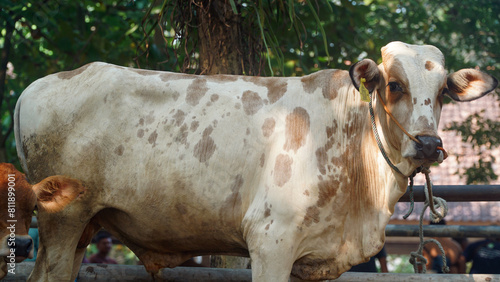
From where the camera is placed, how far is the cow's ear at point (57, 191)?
10.7 feet

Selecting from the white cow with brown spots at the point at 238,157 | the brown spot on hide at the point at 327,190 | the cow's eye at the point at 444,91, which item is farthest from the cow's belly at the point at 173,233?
the cow's eye at the point at 444,91

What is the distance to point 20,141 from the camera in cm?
369

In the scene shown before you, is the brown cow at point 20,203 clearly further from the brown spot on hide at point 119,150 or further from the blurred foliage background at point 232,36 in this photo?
the blurred foliage background at point 232,36

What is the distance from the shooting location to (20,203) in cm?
343

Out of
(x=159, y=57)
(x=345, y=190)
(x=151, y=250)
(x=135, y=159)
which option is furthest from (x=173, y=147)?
(x=159, y=57)

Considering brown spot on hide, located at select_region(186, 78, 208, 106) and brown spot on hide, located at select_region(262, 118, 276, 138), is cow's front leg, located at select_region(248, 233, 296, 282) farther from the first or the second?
brown spot on hide, located at select_region(186, 78, 208, 106)

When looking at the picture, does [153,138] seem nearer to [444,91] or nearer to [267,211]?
[267,211]

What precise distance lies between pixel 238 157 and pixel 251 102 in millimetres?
347

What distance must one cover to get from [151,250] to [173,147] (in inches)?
27.4

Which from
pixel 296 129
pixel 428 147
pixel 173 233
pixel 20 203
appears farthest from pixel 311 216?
pixel 20 203

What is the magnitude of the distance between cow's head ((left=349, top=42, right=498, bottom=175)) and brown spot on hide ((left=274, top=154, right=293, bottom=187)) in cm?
55

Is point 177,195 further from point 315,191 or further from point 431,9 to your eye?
point 431,9

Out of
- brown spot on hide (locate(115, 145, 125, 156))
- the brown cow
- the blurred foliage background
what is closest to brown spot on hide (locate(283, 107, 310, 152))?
brown spot on hide (locate(115, 145, 125, 156))

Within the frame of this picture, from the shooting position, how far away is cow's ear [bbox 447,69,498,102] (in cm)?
335
